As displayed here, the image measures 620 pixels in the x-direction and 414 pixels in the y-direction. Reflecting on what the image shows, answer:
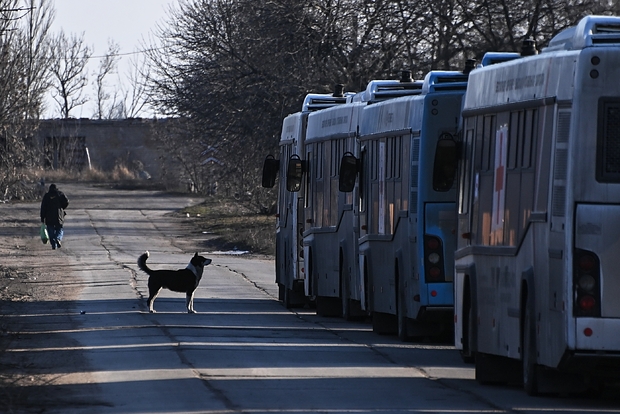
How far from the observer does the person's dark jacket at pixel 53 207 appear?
39.1 metres

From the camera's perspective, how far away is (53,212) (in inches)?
1547

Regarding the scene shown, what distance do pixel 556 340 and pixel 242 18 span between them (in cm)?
3414

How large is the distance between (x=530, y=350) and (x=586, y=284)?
1.15m

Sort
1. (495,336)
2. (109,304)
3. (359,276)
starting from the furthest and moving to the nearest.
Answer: (109,304) → (359,276) → (495,336)

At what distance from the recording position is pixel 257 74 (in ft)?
137

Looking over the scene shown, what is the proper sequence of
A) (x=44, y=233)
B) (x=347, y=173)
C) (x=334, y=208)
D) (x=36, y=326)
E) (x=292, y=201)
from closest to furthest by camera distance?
1. (x=347, y=173)
2. (x=36, y=326)
3. (x=334, y=208)
4. (x=292, y=201)
5. (x=44, y=233)

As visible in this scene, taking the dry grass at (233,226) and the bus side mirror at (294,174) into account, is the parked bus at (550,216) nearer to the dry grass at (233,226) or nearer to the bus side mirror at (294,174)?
the bus side mirror at (294,174)

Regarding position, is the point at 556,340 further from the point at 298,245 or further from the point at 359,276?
the point at 298,245

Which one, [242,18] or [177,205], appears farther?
[177,205]

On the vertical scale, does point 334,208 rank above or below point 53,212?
above

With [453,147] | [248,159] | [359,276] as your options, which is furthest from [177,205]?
[453,147]

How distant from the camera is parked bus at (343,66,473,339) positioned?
51.1ft

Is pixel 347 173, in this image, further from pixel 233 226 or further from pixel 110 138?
pixel 110 138

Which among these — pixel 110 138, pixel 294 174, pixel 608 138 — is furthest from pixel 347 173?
pixel 110 138
